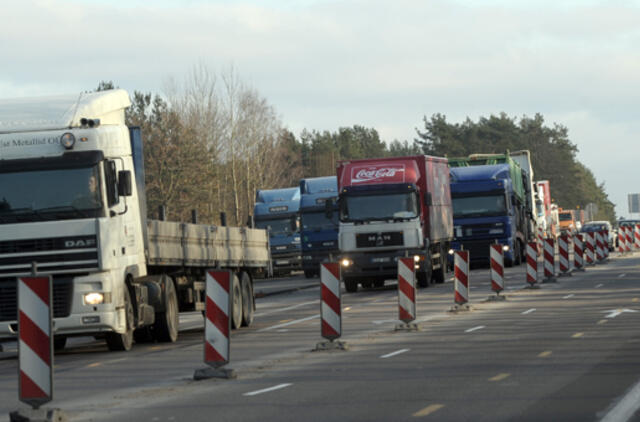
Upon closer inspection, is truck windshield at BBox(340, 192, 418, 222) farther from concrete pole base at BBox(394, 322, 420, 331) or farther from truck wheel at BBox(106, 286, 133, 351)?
truck wheel at BBox(106, 286, 133, 351)

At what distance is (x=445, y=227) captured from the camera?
1480 inches

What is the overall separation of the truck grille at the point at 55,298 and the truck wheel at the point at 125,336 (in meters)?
1.01

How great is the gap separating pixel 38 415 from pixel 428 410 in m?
3.32

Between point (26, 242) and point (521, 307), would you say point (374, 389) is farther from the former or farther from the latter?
point (521, 307)

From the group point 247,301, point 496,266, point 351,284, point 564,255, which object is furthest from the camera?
point 564,255

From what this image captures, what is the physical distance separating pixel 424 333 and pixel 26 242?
6353 millimetres

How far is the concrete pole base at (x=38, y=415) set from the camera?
10328 mm

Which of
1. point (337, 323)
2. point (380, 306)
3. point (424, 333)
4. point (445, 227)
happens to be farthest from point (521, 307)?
point (445, 227)

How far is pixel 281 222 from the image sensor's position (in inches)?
2012

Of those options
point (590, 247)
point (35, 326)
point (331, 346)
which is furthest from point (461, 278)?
point (590, 247)

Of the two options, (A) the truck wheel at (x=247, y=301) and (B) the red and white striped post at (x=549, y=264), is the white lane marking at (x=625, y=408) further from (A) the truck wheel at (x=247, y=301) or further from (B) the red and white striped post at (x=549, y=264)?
(B) the red and white striped post at (x=549, y=264)

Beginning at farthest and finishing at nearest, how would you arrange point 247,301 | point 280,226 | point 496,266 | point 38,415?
point 280,226 < point 496,266 < point 247,301 < point 38,415

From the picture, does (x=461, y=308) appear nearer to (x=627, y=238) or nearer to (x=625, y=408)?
(x=625, y=408)

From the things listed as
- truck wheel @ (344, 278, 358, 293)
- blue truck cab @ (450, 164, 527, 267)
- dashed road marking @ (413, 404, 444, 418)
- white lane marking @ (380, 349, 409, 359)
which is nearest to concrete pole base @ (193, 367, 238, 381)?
white lane marking @ (380, 349, 409, 359)
